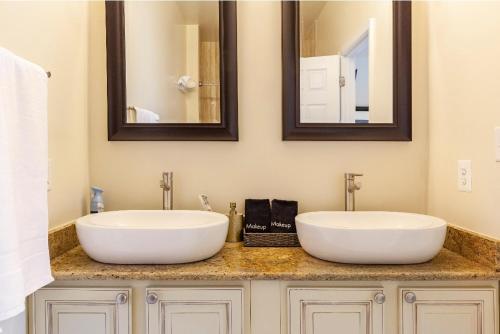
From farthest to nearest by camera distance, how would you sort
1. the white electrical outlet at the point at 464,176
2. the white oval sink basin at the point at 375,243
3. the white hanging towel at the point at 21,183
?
the white electrical outlet at the point at 464,176 → the white oval sink basin at the point at 375,243 → the white hanging towel at the point at 21,183

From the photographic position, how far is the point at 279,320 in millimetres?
1026

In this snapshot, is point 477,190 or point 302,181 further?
point 302,181

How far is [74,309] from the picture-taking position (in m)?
1.01

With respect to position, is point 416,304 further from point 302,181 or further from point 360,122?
point 360,122

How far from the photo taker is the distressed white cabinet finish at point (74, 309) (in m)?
1.01

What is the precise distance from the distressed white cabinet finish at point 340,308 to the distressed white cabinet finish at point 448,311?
0.29ft

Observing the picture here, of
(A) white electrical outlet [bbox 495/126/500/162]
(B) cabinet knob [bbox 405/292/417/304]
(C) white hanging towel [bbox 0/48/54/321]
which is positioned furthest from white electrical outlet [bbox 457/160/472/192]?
(C) white hanging towel [bbox 0/48/54/321]

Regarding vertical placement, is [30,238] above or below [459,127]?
below

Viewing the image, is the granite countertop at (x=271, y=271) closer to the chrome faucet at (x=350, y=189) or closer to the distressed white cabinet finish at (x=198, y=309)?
the distressed white cabinet finish at (x=198, y=309)

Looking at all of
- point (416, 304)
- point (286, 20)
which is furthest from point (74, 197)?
point (416, 304)

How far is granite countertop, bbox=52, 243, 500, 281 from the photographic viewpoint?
100 cm

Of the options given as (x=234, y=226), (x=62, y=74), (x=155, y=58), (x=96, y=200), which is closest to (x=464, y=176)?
(x=234, y=226)

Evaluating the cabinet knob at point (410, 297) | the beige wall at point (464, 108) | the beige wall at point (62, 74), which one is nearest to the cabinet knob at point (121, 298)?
the beige wall at point (62, 74)

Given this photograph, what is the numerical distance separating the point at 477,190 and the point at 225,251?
89 cm
